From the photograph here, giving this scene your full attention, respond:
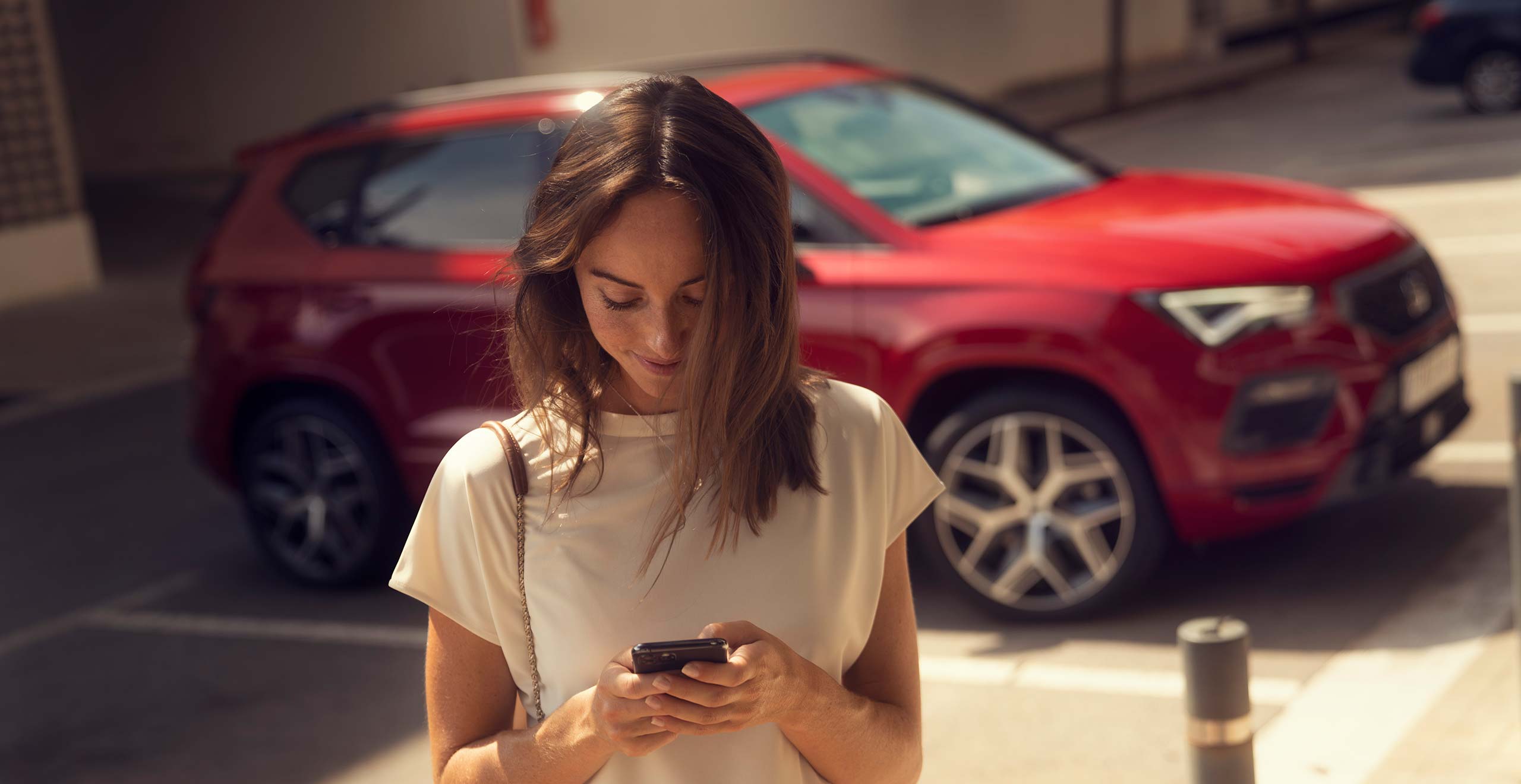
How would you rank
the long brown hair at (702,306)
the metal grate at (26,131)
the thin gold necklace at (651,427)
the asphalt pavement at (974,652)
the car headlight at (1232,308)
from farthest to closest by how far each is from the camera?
the metal grate at (26,131) → the car headlight at (1232,308) → the asphalt pavement at (974,652) → the thin gold necklace at (651,427) → the long brown hair at (702,306)

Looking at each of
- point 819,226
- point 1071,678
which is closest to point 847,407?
point 1071,678

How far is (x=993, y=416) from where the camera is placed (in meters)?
5.18

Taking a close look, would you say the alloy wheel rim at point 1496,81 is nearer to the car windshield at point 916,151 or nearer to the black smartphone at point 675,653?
the car windshield at point 916,151

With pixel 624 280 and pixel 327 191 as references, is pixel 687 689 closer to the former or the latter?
pixel 624 280

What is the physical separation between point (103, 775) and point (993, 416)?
9.31ft

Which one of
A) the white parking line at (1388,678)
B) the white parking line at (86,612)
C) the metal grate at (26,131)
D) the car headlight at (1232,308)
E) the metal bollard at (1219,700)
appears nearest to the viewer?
the metal bollard at (1219,700)

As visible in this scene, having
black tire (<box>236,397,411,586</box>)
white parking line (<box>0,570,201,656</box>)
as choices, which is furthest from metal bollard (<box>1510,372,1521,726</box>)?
white parking line (<box>0,570,201,656</box>)

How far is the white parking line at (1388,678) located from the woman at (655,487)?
2.54 m

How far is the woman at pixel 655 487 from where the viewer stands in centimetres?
185

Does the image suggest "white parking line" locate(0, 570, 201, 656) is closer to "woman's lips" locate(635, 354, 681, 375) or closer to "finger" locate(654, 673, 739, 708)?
"woman's lips" locate(635, 354, 681, 375)

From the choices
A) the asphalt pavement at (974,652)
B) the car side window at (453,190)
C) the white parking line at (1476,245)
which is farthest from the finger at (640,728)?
the white parking line at (1476,245)

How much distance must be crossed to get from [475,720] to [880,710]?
48 centimetres

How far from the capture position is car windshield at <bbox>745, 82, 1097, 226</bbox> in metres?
5.71

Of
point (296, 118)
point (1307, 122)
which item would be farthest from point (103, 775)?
point (296, 118)
